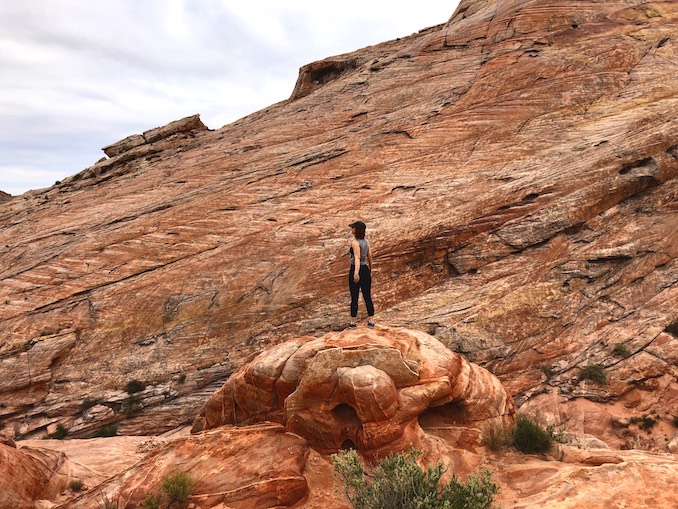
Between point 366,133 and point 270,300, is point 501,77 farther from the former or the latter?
point 270,300

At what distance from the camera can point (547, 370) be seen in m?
17.7

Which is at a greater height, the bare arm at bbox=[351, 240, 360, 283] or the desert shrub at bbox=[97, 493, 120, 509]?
Result: the bare arm at bbox=[351, 240, 360, 283]

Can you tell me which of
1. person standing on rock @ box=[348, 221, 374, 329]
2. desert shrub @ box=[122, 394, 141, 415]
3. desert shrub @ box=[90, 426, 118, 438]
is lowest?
desert shrub @ box=[90, 426, 118, 438]

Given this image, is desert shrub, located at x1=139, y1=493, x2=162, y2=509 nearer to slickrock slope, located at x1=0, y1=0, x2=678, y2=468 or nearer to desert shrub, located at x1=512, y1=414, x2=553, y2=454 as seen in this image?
desert shrub, located at x1=512, y1=414, x2=553, y2=454

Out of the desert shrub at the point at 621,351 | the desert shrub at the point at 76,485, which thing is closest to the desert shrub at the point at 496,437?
the desert shrub at the point at 621,351

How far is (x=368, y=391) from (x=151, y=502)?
4.65m

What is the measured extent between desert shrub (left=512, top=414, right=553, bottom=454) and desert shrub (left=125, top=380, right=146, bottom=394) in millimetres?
18383

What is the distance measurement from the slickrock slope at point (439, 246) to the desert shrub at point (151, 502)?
1285cm

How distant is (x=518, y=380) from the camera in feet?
58.1

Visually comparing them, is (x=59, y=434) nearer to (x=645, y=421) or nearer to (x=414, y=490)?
(x=414, y=490)

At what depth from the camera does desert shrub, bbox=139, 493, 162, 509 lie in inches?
317

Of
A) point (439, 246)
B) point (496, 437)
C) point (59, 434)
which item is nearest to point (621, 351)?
point (439, 246)

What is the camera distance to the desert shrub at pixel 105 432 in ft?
65.5

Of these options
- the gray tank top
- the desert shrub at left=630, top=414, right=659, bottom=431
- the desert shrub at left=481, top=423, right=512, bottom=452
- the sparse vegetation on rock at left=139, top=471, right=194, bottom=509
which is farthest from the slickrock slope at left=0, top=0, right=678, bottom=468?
the sparse vegetation on rock at left=139, top=471, right=194, bottom=509
